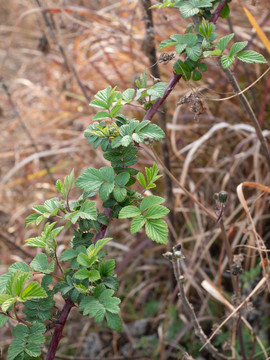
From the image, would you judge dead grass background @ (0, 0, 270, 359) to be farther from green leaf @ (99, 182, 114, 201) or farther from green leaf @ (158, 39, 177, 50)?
green leaf @ (99, 182, 114, 201)

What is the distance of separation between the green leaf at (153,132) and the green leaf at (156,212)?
104 millimetres

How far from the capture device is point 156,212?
0.59 meters

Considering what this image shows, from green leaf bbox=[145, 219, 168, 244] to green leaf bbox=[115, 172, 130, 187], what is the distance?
67 mm

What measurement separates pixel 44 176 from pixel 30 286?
1.66 m

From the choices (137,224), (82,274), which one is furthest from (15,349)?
(137,224)

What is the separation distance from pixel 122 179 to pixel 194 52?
0.24 meters

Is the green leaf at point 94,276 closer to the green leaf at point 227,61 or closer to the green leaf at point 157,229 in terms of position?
the green leaf at point 157,229

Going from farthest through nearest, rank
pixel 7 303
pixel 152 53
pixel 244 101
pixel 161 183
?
1. pixel 161 183
2. pixel 152 53
3. pixel 244 101
4. pixel 7 303

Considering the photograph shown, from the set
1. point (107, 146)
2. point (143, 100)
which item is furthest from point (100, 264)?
point (143, 100)

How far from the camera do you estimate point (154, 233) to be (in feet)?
1.91

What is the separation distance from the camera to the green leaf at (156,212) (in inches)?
23.1

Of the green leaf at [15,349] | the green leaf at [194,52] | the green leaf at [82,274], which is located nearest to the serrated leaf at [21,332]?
the green leaf at [15,349]

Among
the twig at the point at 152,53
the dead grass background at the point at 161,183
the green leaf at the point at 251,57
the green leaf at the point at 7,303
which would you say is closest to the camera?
the green leaf at the point at 7,303

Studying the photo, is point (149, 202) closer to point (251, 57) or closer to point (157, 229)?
point (157, 229)
